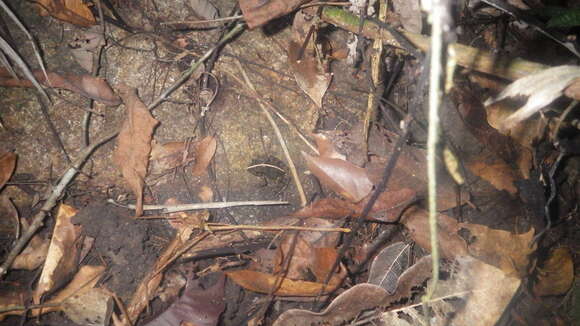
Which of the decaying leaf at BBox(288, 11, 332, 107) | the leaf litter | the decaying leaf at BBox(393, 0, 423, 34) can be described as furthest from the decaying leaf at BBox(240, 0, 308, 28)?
the decaying leaf at BBox(393, 0, 423, 34)

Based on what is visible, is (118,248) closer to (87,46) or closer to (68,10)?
(87,46)

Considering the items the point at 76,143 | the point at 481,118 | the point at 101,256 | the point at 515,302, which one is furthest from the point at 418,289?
A: the point at 76,143

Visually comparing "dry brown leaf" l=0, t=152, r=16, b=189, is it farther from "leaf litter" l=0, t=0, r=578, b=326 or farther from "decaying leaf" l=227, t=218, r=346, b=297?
"decaying leaf" l=227, t=218, r=346, b=297

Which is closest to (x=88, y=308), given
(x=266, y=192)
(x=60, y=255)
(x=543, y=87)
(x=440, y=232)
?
(x=60, y=255)

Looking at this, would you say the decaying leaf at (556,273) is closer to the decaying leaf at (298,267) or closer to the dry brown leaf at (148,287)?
the decaying leaf at (298,267)

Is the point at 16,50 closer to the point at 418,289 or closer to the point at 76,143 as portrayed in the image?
the point at 76,143

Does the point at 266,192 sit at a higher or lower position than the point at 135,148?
lower

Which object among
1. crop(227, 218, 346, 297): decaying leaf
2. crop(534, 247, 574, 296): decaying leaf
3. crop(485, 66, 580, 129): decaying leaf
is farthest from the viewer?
crop(534, 247, 574, 296): decaying leaf
